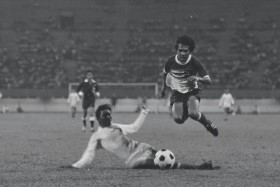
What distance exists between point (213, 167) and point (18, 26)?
4683cm

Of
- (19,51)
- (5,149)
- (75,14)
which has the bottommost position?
(5,149)

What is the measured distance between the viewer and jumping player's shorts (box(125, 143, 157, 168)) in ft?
29.3

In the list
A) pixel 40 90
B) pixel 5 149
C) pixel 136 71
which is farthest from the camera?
pixel 136 71

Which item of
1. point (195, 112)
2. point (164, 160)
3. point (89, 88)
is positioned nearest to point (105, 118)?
point (164, 160)

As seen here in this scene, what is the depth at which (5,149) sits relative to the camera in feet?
42.3

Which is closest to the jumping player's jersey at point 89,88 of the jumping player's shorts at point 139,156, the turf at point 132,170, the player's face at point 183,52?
the turf at point 132,170

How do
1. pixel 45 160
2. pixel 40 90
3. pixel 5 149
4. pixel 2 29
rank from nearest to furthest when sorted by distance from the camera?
pixel 45 160 < pixel 5 149 < pixel 40 90 < pixel 2 29

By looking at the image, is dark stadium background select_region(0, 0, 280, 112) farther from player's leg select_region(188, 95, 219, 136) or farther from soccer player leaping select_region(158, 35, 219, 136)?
player's leg select_region(188, 95, 219, 136)

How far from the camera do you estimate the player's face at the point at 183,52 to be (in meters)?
10.3

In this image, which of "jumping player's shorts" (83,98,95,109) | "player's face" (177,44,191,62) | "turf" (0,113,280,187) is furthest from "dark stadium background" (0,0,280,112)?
"player's face" (177,44,191,62)

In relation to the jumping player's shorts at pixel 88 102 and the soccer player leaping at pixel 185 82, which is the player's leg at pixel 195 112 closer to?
the soccer player leaping at pixel 185 82

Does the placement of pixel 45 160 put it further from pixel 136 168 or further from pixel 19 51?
pixel 19 51

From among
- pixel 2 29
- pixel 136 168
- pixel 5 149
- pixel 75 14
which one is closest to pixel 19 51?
pixel 2 29

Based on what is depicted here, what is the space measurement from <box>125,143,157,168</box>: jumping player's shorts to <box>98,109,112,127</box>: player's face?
0.65 m
